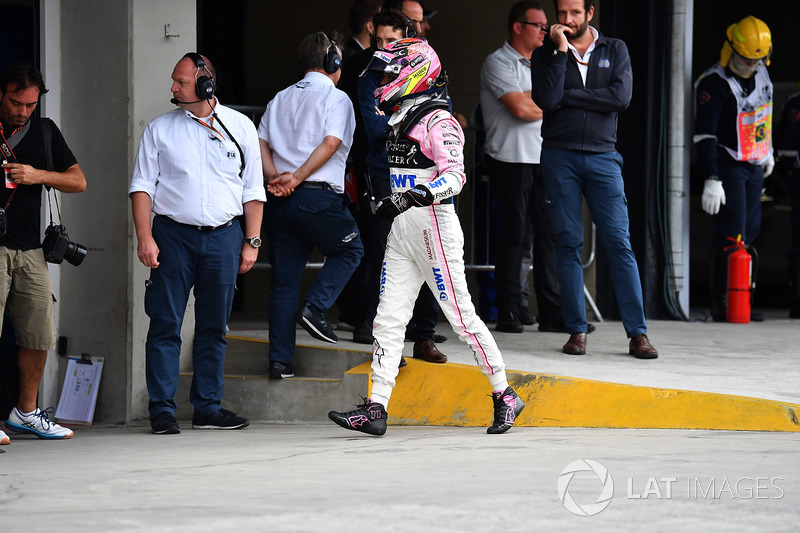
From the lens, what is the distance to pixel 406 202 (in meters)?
5.29

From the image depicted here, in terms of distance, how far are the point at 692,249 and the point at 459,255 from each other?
5.68 meters

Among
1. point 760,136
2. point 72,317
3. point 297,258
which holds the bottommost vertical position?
point 72,317

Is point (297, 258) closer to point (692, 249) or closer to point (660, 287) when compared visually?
point (660, 287)

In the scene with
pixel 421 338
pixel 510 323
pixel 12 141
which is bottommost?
pixel 510 323

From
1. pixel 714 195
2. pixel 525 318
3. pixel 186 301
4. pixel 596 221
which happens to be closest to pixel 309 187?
pixel 186 301

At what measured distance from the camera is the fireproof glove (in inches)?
208

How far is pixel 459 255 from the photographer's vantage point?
5535 mm

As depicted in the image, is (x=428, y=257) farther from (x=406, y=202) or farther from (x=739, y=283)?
(x=739, y=283)

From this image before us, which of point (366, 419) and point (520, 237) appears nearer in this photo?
point (366, 419)

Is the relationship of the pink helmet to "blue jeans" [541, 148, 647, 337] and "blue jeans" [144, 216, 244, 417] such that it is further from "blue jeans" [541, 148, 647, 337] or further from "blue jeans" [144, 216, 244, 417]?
"blue jeans" [541, 148, 647, 337]

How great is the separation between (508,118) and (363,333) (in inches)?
77.1

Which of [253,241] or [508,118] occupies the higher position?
[508,118]

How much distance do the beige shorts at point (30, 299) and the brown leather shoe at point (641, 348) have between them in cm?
339

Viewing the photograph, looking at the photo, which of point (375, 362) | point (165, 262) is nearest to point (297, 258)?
point (165, 262)
